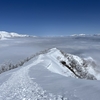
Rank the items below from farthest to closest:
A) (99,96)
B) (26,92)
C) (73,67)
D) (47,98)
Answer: (73,67), (26,92), (47,98), (99,96)

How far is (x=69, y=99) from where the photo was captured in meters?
10.8

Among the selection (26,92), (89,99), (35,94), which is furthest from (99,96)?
(26,92)

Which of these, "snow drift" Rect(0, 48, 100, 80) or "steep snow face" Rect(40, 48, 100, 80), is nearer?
"snow drift" Rect(0, 48, 100, 80)

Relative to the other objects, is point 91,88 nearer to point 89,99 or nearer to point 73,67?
point 89,99

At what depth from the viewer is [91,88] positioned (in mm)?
11688

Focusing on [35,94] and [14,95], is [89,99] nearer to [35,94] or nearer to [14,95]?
[35,94]

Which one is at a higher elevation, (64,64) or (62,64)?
(62,64)

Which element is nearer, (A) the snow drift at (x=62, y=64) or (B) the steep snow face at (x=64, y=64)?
(A) the snow drift at (x=62, y=64)

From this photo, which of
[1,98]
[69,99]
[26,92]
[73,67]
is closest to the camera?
[69,99]

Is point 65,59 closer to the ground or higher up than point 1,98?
closer to the ground

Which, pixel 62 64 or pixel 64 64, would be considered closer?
pixel 62 64

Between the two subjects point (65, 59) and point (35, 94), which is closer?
point (35, 94)

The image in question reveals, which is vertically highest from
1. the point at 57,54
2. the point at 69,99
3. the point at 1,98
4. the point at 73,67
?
the point at 69,99

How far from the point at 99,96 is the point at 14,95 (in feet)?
24.5
